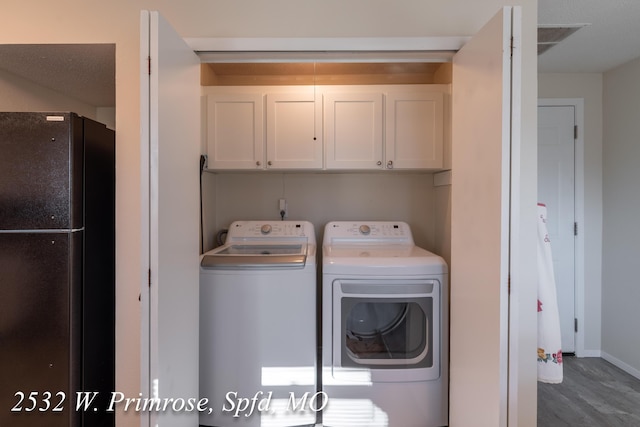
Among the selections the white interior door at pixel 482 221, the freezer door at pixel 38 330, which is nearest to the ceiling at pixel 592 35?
the white interior door at pixel 482 221

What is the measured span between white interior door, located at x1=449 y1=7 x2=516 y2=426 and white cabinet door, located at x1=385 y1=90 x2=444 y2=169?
18.5 inches

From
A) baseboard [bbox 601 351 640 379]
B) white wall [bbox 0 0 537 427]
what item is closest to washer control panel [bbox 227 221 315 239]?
white wall [bbox 0 0 537 427]

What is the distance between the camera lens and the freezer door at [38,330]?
1.47 metres

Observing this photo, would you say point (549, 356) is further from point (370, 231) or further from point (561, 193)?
point (561, 193)

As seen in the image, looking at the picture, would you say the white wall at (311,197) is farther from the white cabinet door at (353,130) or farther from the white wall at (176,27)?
the white wall at (176,27)

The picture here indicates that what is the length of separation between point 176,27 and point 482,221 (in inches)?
66.0

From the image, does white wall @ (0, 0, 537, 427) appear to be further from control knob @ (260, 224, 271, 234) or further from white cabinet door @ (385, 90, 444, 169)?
control knob @ (260, 224, 271, 234)

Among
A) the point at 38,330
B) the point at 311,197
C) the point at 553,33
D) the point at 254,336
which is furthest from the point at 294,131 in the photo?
the point at 553,33

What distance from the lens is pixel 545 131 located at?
2.91 m

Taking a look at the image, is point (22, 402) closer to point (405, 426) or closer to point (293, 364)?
point (293, 364)

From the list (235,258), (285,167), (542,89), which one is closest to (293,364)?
(235,258)

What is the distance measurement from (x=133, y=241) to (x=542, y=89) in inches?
132

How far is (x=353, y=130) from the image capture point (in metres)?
2.21

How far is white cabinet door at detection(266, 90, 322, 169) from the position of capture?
2219mm
